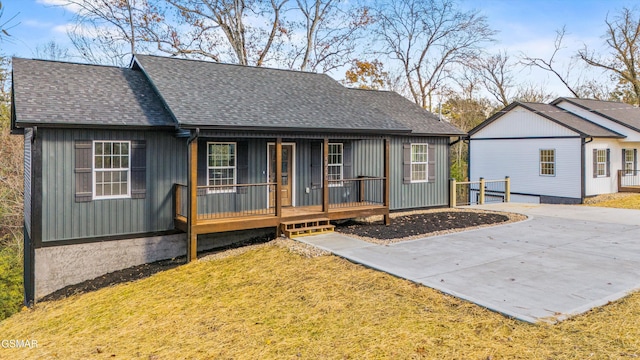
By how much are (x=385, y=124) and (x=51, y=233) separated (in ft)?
27.3

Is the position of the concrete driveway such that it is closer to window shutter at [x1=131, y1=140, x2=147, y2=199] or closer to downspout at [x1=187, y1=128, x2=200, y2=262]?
downspout at [x1=187, y1=128, x2=200, y2=262]

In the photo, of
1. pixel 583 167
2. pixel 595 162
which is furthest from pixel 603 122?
pixel 583 167

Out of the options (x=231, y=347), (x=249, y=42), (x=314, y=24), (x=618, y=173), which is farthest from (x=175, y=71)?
(x=618, y=173)

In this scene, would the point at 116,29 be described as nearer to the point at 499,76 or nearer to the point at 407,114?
the point at 407,114

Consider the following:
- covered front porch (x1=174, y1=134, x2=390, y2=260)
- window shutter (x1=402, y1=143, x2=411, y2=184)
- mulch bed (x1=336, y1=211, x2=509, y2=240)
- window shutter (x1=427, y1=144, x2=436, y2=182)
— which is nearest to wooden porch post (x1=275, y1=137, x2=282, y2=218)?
covered front porch (x1=174, y1=134, x2=390, y2=260)

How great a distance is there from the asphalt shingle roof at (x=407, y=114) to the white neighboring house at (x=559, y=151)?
5405mm

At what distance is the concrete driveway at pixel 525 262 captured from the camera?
5.68 metres

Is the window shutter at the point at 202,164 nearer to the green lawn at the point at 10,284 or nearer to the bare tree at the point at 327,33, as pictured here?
the green lawn at the point at 10,284

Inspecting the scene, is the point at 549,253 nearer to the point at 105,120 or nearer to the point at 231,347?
the point at 231,347

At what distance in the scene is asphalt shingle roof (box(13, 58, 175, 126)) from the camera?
8773 mm


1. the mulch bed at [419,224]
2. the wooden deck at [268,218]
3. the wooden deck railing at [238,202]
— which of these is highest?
the wooden deck railing at [238,202]

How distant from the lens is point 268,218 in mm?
10086

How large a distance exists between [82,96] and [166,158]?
2302 mm

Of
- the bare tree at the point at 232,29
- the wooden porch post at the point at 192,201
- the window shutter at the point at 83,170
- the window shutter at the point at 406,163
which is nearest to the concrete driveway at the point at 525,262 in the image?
the wooden porch post at the point at 192,201
